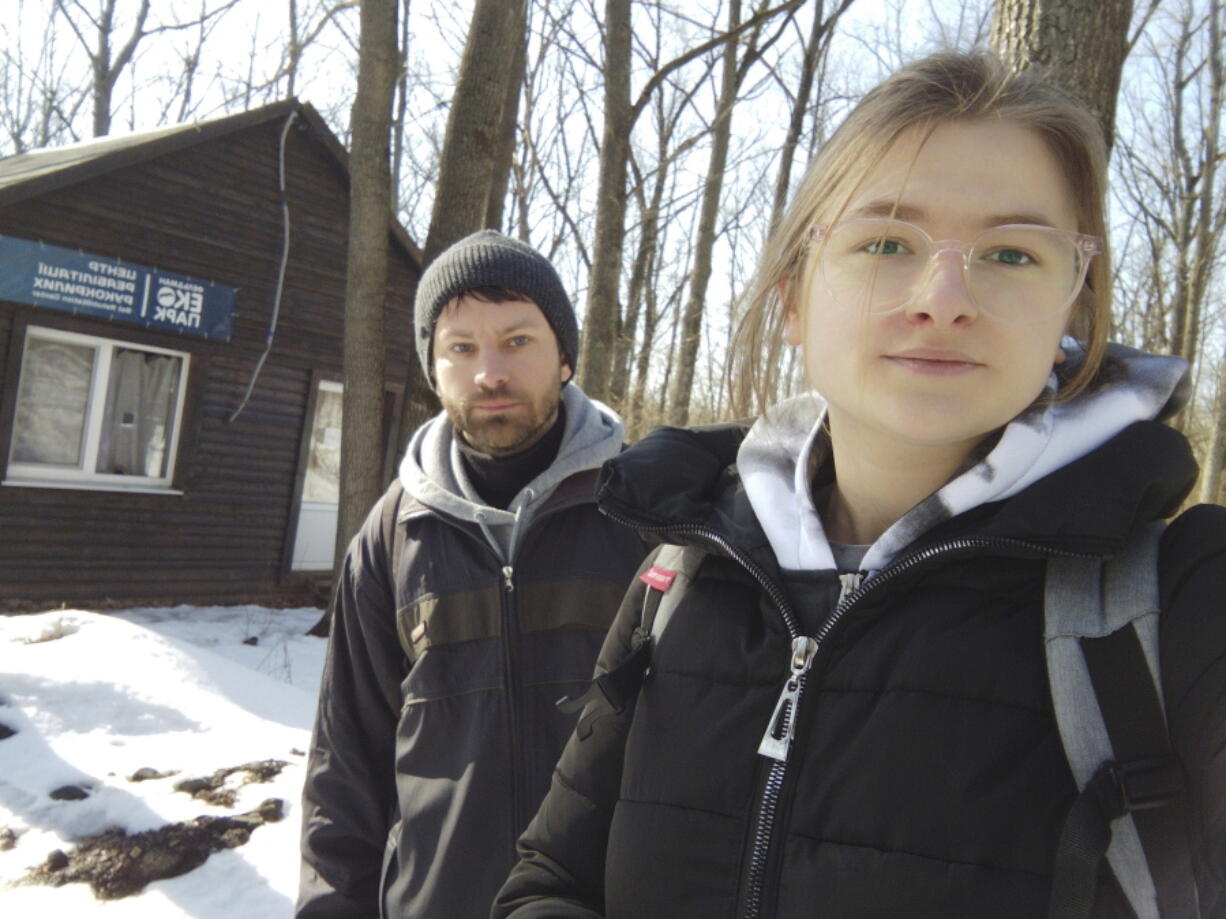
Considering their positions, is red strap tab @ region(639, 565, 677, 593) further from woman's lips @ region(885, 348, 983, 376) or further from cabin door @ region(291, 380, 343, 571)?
cabin door @ region(291, 380, 343, 571)

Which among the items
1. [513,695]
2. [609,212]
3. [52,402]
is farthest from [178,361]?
[513,695]

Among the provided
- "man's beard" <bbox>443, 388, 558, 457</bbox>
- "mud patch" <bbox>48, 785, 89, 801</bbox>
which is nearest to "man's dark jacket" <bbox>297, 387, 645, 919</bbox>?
"man's beard" <bbox>443, 388, 558, 457</bbox>

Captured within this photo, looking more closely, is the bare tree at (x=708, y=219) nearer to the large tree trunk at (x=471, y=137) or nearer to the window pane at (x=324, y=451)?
the window pane at (x=324, y=451)

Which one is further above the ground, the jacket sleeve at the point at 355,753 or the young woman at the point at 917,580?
the young woman at the point at 917,580

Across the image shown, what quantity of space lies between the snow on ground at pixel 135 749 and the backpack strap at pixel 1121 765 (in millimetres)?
3543

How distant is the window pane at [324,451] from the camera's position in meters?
12.3

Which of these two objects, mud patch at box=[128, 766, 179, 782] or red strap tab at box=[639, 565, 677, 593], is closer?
red strap tab at box=[639, 565, 677, 593]

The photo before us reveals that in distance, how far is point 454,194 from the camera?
6492 millimetres

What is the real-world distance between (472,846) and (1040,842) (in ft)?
4.35

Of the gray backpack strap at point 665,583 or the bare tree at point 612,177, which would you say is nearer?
the gray backpack strap at point 665,583

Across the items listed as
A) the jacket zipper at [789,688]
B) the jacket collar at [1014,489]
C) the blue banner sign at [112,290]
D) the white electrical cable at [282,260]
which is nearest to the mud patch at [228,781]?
the jacket collar at [1014,489]

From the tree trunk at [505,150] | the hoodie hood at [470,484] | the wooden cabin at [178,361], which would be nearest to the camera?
the hoodie hood at [470,484]

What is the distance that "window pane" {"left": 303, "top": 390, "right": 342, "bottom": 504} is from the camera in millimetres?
12281

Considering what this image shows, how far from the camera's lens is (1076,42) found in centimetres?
300
